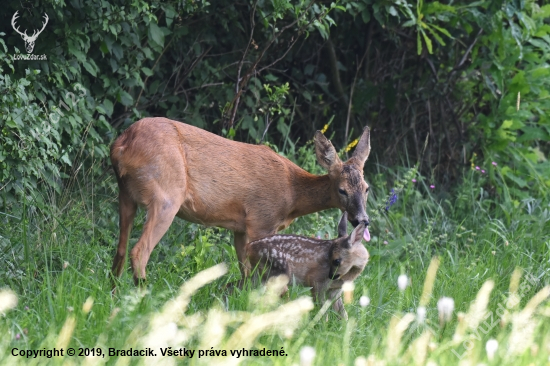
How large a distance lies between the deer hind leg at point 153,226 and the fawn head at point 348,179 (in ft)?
4.29

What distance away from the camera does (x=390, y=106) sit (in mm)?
8883

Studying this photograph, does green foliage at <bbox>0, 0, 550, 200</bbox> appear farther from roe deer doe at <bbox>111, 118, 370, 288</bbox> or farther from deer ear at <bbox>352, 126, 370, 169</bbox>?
deer ear at <bbox>352, 126, 370, 169</bbox>

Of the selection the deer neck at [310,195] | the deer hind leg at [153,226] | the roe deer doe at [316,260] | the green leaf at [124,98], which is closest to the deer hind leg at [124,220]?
the deer hind leg at [153,226]

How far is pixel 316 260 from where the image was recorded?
4926 mm

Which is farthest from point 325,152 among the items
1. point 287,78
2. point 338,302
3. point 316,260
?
point 287,78

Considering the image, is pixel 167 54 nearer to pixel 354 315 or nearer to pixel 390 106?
pixel 390 106

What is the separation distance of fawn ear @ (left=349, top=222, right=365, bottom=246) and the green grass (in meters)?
0.31

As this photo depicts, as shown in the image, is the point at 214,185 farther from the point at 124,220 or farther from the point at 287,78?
the point at 287,78

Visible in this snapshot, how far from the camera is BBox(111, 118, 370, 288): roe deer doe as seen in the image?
5.39 meters

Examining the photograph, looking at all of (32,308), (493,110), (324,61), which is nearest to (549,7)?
(493,110)

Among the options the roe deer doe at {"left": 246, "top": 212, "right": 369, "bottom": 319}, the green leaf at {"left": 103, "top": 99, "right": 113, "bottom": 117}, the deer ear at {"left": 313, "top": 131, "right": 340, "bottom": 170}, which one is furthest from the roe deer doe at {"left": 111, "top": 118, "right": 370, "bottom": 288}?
the green leaf at {"left": 103, "top": 99, "right": 113, "bottom": 117}

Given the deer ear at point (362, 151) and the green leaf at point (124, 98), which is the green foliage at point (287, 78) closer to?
the green leaf at point (124, 98)

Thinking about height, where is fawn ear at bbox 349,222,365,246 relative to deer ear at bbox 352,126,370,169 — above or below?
above

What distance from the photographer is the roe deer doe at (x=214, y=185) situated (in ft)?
17.7
